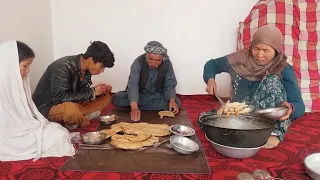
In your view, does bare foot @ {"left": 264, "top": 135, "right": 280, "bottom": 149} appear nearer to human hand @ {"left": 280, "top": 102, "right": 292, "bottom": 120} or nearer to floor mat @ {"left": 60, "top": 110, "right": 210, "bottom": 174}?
human hand @ {"left": 280, "top": 102, "right": 292, "bottom": 120}

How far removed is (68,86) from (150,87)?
3.04ft

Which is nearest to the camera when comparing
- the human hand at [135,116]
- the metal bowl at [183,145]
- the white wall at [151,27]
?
the metal bowl at [183,145]

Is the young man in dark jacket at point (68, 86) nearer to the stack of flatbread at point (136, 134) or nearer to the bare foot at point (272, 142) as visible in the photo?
the stack of flatbread at point (136, 134)

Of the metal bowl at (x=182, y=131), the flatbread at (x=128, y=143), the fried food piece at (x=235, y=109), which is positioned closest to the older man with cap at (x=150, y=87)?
the metal bowl at (x=182, y=131)

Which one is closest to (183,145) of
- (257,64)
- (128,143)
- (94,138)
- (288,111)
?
(128,143)

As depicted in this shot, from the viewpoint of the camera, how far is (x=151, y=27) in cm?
388

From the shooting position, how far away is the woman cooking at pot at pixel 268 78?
207cm

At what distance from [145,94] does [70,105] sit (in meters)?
0.93

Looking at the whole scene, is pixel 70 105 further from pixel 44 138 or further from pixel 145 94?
pixel 145 94

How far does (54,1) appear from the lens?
379cm

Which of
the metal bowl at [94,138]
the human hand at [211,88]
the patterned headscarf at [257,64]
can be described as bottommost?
the metal bowl at [94,138]

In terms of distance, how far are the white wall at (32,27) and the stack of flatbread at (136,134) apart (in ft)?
4.48

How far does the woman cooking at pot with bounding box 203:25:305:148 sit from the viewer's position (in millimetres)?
2066

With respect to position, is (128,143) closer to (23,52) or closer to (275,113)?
(23,52)
